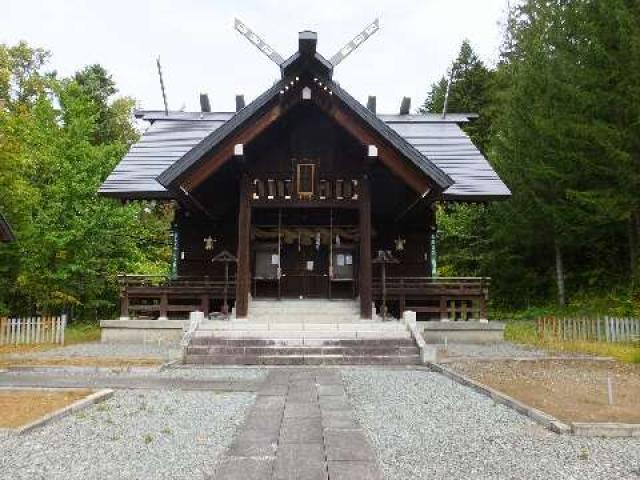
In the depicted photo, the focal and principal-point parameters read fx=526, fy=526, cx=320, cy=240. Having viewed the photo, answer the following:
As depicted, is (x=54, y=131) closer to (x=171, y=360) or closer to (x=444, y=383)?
(x=171, y=360)

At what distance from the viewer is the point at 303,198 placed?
15000 mm

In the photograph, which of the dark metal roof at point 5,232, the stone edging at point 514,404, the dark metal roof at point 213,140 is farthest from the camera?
the dark metal roof at point 5,232

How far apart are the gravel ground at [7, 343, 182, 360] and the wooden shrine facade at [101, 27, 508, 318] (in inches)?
69.3

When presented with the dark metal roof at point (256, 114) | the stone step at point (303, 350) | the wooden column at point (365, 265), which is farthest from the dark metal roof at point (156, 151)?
the stone step at point (303, 350)

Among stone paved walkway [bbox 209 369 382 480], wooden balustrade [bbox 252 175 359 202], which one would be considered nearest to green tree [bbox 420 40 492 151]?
wooden balustrade [bbox 252 175 359 202]

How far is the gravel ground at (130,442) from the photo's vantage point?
4.53m

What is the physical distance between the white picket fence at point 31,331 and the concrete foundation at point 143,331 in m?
1.48

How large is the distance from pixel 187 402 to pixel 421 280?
1166cm

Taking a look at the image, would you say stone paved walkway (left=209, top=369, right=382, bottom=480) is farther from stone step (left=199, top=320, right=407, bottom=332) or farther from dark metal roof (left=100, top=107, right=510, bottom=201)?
dark metal roof (left=100, top=107, right=510, bottom=201)

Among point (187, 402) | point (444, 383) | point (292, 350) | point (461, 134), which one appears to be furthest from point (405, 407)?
point (461, 134)

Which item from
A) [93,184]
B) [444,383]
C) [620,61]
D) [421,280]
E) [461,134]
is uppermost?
[620,61]

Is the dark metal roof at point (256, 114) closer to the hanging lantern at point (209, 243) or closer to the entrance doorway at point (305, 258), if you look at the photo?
the entrance doorway at point (305, 258)

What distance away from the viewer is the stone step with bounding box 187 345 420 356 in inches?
467

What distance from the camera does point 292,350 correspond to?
11.9 m
